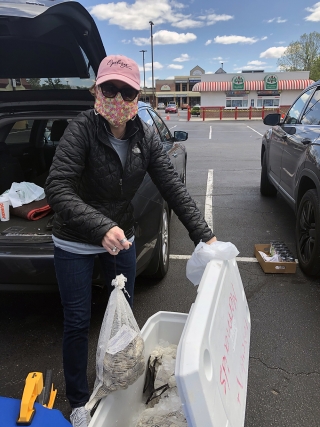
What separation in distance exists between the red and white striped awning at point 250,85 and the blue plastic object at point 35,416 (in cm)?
4106

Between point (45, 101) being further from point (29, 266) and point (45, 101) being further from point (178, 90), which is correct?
point (178, 90)

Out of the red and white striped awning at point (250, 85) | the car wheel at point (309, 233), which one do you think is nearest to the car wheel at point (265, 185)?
the car wheel at point (309, 233)

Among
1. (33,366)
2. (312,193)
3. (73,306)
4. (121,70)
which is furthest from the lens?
(312,193)

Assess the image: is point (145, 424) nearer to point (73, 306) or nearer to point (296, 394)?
point (73, 306)

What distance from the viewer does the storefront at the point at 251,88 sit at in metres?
40.0

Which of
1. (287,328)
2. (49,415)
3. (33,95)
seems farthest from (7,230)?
(287,328)

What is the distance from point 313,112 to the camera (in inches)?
167

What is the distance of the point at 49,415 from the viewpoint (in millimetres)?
1223

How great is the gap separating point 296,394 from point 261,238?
102 inches

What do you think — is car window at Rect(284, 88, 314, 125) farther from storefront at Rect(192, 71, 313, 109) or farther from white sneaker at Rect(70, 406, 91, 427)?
storefront at Rect(192, 71, 313, 109)

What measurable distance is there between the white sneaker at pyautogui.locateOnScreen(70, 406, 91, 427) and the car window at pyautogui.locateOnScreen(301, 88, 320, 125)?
3.54 m

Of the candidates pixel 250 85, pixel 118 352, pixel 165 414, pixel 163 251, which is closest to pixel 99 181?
pixel 118 352

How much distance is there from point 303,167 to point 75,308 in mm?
2752

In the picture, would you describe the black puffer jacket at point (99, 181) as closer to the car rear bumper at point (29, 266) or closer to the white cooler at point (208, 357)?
the white cooler at point (208, 357)
